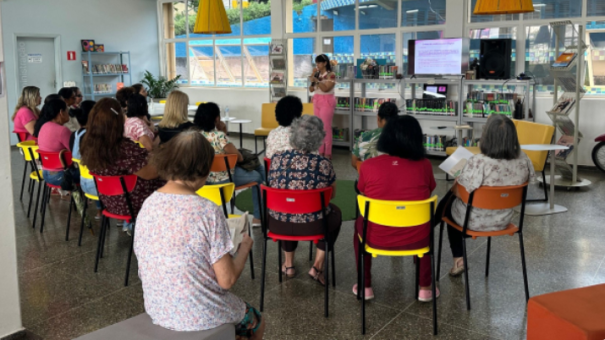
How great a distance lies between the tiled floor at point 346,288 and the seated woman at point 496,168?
0.54 meters

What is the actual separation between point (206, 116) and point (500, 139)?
2302mm

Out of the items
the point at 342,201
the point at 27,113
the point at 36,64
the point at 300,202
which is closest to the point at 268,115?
the point at 342,201

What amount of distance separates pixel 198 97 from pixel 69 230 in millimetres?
7709

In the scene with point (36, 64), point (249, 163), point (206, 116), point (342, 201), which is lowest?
point (342, 201)

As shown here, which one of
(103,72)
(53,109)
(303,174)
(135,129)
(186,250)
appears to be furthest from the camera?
(103,72)

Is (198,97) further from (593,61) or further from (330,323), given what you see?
(330,323)

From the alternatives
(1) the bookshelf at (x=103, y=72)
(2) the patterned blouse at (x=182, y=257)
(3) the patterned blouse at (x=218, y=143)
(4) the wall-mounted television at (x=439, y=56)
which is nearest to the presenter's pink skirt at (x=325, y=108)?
(4) the wall-mounted television at (x=439, y=56)

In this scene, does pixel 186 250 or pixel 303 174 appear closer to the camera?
pixel 186 250

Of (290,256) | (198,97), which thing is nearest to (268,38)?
(198,97)

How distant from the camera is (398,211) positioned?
313 cm

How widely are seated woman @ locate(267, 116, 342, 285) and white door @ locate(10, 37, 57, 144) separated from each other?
8.86 m

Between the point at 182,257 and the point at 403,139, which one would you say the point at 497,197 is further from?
the point at 182,257

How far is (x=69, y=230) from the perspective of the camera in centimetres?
536

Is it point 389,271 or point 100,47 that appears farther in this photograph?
point 100,47
